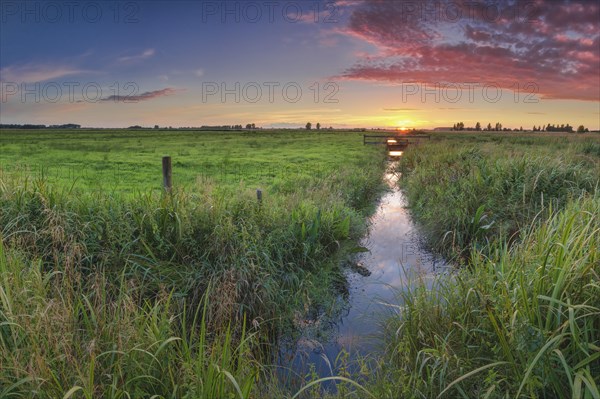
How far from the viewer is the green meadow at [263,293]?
3.34 m

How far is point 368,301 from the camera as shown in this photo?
284 inches

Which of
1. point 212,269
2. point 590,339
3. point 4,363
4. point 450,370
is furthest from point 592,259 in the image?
point 4,363

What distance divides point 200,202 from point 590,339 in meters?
6.05

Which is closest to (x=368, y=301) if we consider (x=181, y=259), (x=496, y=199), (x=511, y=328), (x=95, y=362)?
(x=181, y=259)

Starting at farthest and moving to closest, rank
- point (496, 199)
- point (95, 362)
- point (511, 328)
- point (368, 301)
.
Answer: point (496, 199), point (368, 301), point (511, 328), point (95, 362)

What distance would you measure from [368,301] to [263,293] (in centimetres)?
201

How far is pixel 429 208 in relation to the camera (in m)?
12.2

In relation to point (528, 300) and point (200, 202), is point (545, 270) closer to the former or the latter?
point (528, 300)

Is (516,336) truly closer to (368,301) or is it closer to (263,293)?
(263,293)

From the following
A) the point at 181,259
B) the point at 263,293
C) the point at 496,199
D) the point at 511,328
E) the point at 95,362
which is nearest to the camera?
the point at 95,362

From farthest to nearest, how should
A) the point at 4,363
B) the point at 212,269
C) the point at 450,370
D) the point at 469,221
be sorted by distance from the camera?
the point at 469,221
the point at 212,269
the point at 450,370
the point at 4,363

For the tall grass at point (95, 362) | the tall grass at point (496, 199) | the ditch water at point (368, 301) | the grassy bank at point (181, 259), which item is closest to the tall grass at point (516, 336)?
the ditch water at point (368, 301)

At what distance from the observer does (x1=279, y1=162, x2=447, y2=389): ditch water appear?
5334 mm

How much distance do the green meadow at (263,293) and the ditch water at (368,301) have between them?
0.25 metres
